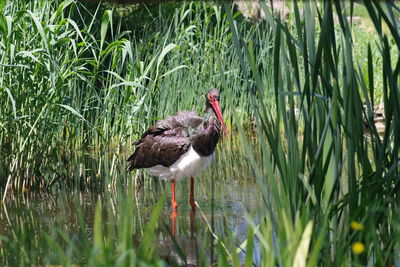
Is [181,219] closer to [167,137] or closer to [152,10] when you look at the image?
[167,137]

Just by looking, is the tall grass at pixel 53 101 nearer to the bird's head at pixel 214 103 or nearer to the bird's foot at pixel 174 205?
the bird's head at pixel 214 103

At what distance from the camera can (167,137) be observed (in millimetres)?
6941

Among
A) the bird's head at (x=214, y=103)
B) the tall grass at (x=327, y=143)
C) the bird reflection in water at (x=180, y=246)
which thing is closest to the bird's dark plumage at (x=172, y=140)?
the bird's head at (x=214, y=103)

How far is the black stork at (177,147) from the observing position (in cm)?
686

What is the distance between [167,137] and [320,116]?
3.85 metres

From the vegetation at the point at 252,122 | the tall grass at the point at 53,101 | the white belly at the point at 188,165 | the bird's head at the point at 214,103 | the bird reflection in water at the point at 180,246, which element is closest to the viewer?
the vegetation at the point at 252,122

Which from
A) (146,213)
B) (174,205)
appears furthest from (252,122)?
(146,213)

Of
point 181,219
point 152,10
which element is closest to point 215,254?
point 181,219

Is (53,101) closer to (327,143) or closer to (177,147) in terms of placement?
(177,147)

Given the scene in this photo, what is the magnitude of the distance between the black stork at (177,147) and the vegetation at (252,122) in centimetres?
20

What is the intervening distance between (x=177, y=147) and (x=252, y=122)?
12.2 feet

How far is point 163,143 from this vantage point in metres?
6.90

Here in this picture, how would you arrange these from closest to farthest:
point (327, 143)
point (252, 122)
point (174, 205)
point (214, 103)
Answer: point (327, 143)
point (174, 205)
point (214, 103)
point (252, 122)

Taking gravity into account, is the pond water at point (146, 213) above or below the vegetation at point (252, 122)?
below
